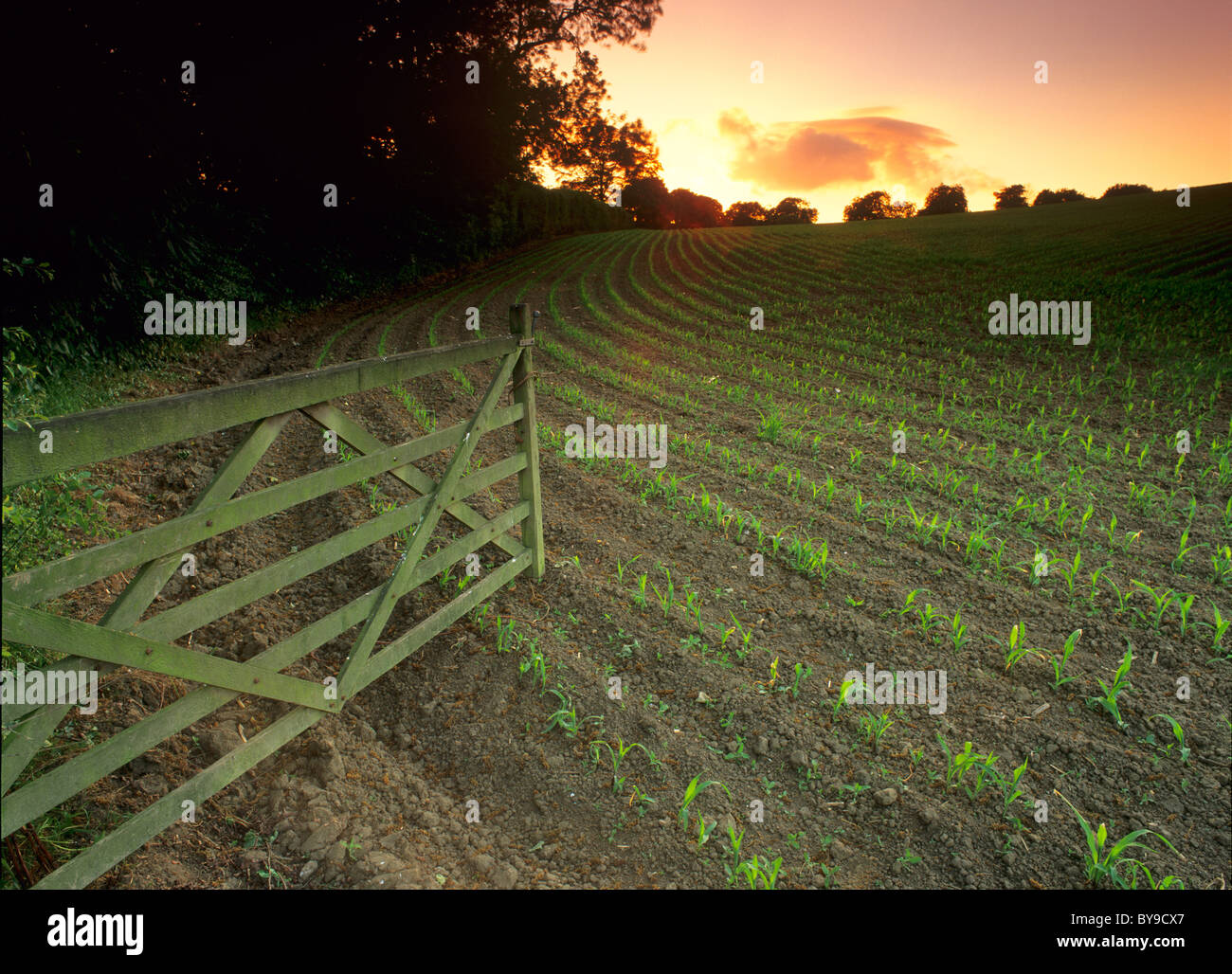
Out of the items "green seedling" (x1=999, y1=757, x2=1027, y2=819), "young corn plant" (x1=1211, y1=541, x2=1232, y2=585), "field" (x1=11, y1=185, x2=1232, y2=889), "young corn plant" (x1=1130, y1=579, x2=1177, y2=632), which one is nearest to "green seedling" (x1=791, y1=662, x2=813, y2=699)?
"field" (x1=11, y1=185, x2=1232, y2=889)

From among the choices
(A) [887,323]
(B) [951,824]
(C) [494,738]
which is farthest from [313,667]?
(A) [887,323]

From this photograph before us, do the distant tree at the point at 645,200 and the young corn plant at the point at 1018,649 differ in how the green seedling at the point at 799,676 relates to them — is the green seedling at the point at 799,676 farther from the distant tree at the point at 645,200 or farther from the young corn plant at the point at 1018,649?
the distant tree at the point at 645,200

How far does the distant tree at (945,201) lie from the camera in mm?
77875

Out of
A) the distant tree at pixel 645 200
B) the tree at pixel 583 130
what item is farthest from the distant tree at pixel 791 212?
the tree at pixel 583 130

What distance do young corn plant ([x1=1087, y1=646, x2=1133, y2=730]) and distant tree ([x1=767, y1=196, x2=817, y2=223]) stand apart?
88.7 metres

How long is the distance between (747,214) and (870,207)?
1515cm

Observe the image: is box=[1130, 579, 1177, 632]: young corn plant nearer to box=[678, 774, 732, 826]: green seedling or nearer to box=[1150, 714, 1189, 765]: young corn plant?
box=[1150, 714, 1189, 765]: young corn plant

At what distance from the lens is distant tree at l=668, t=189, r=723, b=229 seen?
239ft

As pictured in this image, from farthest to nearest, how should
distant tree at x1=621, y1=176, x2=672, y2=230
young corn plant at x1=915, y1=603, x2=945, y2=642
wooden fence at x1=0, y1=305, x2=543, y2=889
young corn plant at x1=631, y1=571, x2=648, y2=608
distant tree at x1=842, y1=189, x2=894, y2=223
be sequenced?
distant tree at x1=842, y1=189, x2=894, y2=223 → distant tree at x1=621, y1=176, x2=672, y2=230 → young corn plant at x1=631, y1=571, x2=648, y2=608 → young corn plant at x1=915, y1=603, x2=945, y2=642 → wooden fence at x1=0, y1=305, x2=543, y2=889

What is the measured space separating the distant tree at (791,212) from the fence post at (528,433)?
289 ft

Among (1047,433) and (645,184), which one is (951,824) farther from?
(645,184)

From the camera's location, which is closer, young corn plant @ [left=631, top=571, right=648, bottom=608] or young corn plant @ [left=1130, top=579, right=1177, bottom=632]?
young corn plant @ [left=1130, top=579, right=1177, bottom=632]

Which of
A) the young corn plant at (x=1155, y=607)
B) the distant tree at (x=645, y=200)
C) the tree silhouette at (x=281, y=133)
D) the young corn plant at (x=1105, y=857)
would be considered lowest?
the young corn plant at (x=1105, y=857)

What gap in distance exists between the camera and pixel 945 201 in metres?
78.9
